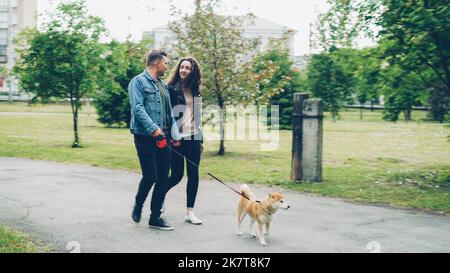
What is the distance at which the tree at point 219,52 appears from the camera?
1482 cm

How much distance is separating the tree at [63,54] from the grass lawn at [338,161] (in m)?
2.03

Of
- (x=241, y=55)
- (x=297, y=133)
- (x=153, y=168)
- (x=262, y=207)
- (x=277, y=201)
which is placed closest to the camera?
(x=277, y=201)

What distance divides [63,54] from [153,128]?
12.0 meters

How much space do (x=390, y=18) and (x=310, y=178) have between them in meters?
3.33

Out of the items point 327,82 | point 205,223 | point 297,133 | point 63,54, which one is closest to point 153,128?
point 205,223

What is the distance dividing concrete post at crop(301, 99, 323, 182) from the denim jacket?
441 cm

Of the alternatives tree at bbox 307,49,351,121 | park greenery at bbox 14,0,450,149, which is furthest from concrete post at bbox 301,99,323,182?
tree at bbox 307,49,351,121

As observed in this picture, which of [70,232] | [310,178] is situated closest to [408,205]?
[310,178]

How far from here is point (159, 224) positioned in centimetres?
675

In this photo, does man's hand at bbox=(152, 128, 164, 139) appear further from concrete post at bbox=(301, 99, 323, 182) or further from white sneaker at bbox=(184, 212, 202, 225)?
concrete post at bbox=(301, 99, 323, 182)

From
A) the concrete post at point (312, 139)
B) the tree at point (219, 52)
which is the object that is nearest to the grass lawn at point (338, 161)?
the concrete post at point (312, 139)

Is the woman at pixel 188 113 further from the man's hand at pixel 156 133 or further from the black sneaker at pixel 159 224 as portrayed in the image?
the man's hand at pixel 156 133

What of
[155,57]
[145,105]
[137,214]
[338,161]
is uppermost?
[155,57]

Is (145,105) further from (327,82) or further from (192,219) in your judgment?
(327,82)
